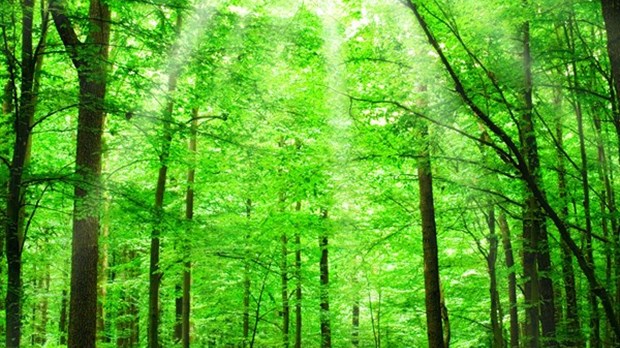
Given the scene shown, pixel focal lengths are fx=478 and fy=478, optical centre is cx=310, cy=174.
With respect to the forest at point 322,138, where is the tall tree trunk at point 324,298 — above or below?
below

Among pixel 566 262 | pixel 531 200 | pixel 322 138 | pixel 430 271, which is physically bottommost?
pixel 430 271

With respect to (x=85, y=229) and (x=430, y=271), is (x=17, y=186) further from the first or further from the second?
(x=430, y=271)

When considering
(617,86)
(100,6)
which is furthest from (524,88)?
(100,6)

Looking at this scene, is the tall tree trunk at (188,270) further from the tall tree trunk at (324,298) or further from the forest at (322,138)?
the tall tree trunk at (324,298)

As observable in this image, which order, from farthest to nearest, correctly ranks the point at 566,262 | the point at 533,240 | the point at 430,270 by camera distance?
1. the point at 430,270
2. the point at 566,262
3. the point at 533,240

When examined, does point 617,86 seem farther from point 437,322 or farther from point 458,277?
point 458,277

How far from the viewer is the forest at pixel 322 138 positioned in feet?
19.2

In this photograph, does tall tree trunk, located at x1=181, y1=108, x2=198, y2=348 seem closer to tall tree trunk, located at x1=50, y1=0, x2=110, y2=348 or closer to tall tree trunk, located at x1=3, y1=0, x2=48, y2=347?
tall tree trunk, located at x1=50, y1=0, x2=110, y2=348

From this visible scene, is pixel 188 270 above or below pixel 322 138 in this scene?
below

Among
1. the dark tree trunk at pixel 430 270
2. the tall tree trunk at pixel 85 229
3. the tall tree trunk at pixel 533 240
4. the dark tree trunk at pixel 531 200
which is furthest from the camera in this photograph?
the dark tree trunk at pixel 430 270

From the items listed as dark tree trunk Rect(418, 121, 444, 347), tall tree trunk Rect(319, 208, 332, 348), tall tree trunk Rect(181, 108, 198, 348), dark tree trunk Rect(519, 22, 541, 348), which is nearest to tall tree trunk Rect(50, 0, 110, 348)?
tall tree trunk Rect(181, 108, 198, 348)

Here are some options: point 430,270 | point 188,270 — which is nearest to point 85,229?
point 188,270

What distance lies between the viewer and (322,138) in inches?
481

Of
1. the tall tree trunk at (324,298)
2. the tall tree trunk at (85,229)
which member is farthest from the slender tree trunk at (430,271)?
the tall tree trunk at (85,229)
